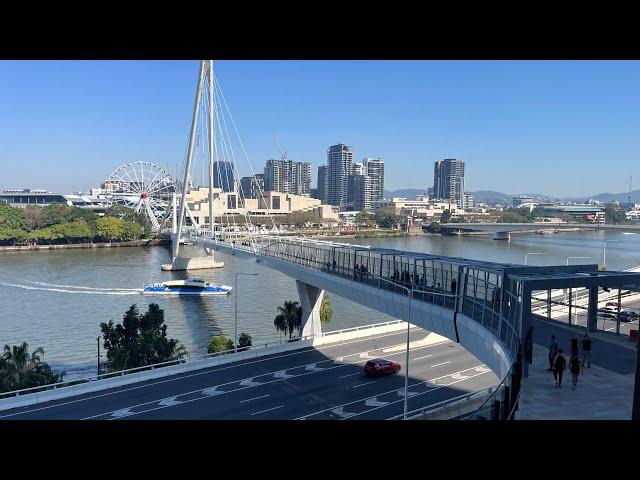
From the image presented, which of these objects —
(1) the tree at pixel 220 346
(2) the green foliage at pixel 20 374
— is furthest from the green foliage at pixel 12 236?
(2) the green foliage at pixel 20 374

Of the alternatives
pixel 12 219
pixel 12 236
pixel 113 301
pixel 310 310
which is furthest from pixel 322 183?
pixel 310 310

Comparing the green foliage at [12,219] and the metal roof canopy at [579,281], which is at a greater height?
the metal roof canopy at [579,281]

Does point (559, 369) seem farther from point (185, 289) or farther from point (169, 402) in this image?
point (185, 289)

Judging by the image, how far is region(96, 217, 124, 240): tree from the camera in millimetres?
20656

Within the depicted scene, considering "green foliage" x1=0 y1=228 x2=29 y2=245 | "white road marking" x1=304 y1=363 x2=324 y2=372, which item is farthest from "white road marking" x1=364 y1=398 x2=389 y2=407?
"green foliage" x1=0 y1=228 x2=29 y2=245

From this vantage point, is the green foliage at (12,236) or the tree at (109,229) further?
the tree at (109,229)

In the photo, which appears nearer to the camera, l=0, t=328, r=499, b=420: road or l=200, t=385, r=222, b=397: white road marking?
l=0, t=328, r=499, b=420: road

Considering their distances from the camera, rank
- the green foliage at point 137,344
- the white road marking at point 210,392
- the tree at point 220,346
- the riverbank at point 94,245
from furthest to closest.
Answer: the riverbank at point 94,245
the tree at point 220,346
the green foliage at point 137,344
the white road marking at point 210,392

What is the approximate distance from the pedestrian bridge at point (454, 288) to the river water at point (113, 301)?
1.77 meters

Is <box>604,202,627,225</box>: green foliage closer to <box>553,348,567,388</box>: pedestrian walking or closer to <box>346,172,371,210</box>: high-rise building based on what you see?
<box>346,172,371,210</box>: high-rise building

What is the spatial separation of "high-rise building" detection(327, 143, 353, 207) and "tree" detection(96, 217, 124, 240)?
97.9 ft

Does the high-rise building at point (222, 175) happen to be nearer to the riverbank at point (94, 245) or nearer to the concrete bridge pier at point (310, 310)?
the riverbank at point (94, 245)

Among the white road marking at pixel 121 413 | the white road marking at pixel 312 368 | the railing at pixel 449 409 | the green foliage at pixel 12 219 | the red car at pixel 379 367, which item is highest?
the green foliage at pixel 12 219

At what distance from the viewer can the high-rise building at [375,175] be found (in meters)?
50.2
